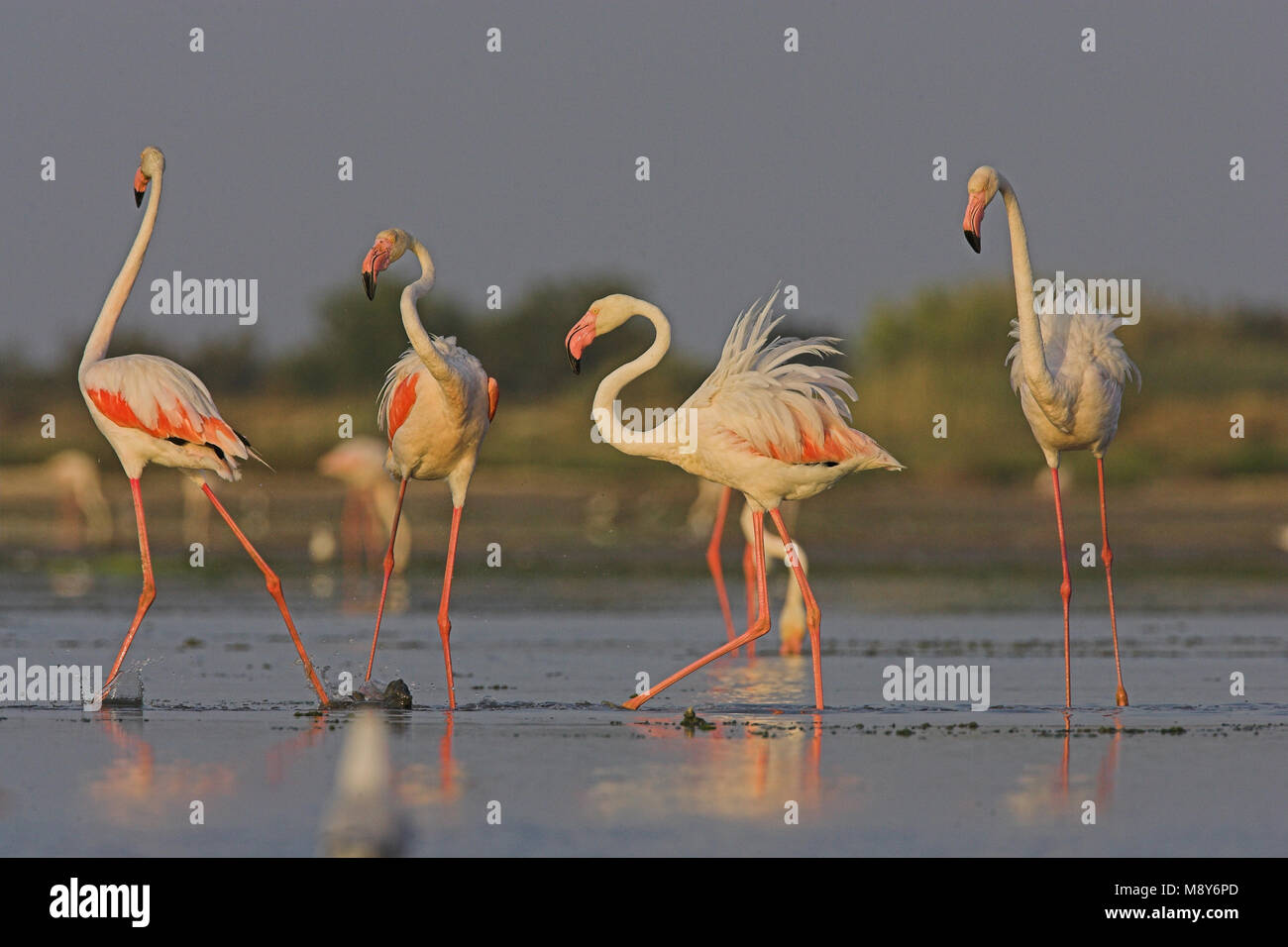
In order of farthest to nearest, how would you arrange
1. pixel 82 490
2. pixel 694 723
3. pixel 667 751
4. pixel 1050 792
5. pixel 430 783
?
pixel 82 490 → pixel 694 723 → pixel 667 751 → pixel 430 783 → pixel 1050 792

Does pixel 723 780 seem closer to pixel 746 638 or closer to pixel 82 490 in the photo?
pixel 746 638

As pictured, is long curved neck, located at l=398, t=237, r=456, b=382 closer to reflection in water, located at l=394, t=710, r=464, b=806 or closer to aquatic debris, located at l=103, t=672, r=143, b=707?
aquatic debris, located at l=103, t=672, r=143, b=707

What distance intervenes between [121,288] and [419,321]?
156 centimetres

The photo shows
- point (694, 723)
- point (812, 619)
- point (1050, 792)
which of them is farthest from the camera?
point (812, 619)

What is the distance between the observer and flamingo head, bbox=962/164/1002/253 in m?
8.59

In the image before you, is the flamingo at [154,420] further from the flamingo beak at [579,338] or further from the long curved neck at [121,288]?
the flamingo beak at [579,338]

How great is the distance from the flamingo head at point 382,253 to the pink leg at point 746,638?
2086mm

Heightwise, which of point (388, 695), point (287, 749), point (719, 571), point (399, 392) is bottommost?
point (287, 749)

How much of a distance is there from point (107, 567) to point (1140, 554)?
10.0 metres

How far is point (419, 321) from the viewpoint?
8820mm

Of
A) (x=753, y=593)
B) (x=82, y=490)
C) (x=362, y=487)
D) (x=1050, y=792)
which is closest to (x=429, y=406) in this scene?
(x=1050, y=792)

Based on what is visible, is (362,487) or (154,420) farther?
(362,487)

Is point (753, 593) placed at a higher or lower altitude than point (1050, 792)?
higher

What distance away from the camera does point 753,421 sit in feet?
28.0
